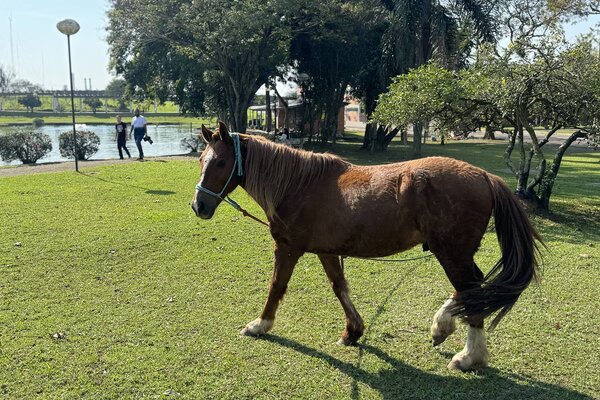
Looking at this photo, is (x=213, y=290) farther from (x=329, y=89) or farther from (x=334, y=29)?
(x=329, y=89)

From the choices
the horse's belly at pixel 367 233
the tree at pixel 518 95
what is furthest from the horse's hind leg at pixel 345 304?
the tree at pixel 518 95

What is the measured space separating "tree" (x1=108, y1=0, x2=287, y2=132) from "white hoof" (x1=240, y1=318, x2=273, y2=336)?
15.2 m

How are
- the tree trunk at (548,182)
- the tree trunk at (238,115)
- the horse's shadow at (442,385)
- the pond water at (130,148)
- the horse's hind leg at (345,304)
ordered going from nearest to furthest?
the horse's shadow at (442,385), the horse's hind leg at (345,304), the tree trunk at (548,182), the pond water at (130,148), the tree trunk at (238,115)

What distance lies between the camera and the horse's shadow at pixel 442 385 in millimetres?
3516

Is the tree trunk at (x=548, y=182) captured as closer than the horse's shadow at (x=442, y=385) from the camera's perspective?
No

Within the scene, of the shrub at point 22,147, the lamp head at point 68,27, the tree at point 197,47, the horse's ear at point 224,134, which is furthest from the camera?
→ the tree at point 197,47

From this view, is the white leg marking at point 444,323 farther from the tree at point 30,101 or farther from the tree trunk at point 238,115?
the tree at point 30,101

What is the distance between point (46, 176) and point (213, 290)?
1037 centimetres

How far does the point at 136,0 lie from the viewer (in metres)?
19.8

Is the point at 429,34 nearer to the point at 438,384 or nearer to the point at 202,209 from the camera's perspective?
the point at 202,209

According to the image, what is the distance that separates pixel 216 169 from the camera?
4.12 metres

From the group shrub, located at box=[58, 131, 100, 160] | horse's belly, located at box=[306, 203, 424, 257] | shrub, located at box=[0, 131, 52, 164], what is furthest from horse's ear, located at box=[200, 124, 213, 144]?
shrub, located at box=[58, 131, 100, 160]

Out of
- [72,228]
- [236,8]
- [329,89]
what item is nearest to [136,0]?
[236,8]

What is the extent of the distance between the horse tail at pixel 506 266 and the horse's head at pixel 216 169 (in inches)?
80.9
